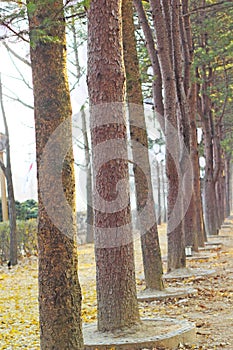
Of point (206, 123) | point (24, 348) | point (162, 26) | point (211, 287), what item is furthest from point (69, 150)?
point (206, 123)

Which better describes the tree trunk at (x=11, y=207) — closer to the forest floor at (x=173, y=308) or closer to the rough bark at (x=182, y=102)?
the forest floor at (x=173, y=308)

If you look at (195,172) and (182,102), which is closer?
(182,102)

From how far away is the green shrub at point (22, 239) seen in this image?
17.5m

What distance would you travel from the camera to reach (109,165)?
5.76 m

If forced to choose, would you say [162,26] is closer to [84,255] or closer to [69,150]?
[69,150]

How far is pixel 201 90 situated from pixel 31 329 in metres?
13.7

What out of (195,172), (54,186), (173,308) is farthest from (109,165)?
(195,172)

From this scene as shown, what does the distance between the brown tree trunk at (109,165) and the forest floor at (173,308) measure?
683 millimetres

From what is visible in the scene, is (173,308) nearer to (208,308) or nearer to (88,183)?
(208,308)

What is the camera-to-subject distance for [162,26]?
35.7ft

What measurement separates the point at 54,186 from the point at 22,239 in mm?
15093

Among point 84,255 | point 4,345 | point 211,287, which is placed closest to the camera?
point 4,345

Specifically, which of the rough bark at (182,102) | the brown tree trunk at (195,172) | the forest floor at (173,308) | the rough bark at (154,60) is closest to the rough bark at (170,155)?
the rough bark at (154,60)

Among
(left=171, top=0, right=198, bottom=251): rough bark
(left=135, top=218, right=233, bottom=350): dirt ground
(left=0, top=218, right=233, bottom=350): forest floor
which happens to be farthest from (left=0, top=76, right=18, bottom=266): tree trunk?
(left=135, top=218, right=233, bottom=350): dirt ground
